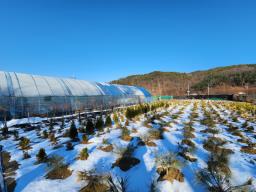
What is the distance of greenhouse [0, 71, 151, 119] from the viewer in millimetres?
12781

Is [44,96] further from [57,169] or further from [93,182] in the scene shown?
[93,182]

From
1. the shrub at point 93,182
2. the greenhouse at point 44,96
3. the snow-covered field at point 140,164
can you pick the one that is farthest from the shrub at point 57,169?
the greenhouse at point 44,96

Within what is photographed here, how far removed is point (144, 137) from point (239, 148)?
3.12 metres

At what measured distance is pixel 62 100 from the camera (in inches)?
638

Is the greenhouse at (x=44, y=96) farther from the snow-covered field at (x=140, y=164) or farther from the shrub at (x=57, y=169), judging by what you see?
the shrub at (x=57, y=169)

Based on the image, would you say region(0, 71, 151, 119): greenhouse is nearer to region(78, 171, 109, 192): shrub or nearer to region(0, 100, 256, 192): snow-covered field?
region(0, 100, 256, 192): snow-covered field

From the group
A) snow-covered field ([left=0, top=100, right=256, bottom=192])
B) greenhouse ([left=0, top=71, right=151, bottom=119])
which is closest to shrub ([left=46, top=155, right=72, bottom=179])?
snow-covered field ([left=0, top=100, right=256, bottom=192])

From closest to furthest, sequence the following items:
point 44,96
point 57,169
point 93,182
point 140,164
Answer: point 93,182
point 57,169
point 140,164
point 44,96

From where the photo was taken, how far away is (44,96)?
14.8 metres

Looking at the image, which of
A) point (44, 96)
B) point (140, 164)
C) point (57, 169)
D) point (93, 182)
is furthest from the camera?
point (44, 96)

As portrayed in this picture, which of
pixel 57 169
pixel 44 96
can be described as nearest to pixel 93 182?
pixel 57 169

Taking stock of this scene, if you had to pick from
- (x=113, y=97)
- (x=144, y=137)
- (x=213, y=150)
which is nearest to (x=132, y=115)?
(x=144, y=137)

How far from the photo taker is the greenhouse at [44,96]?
1278cm

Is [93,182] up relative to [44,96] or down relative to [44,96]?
down
